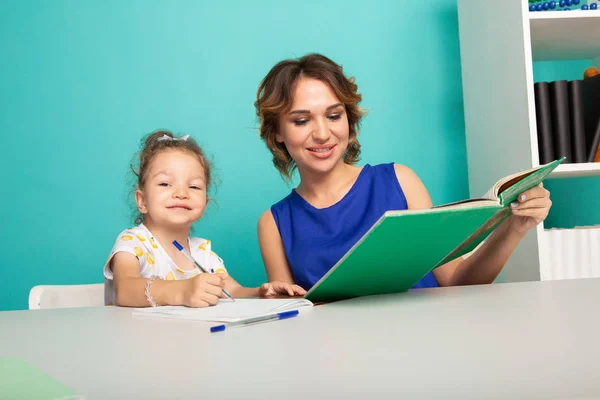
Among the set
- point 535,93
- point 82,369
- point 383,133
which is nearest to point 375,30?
point 383,133

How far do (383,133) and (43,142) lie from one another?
1362 millimetres

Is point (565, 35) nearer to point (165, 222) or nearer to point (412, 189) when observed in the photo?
point (412, 189)

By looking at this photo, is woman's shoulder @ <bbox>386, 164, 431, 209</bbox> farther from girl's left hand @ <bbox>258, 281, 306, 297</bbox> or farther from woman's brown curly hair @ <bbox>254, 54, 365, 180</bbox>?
girl's left hand @ <bbox>258, 281, 306, 297</bbox>

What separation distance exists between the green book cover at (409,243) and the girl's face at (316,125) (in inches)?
25.1

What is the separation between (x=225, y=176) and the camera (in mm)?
2381

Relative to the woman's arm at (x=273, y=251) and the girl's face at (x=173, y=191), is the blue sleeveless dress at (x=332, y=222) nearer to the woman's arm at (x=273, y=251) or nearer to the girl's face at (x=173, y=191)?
the woman's arm at (x=273, y=251)

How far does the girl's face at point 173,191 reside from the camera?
1.53 m

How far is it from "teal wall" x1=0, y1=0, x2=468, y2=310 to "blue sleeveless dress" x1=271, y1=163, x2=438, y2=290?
71 cm

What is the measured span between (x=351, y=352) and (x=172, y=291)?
555mm

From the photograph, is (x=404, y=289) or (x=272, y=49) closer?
(x=404, y=289)

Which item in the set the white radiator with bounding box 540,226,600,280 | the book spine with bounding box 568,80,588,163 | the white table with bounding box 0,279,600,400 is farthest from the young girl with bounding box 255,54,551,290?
the white table with bounding box 0,279,600,400

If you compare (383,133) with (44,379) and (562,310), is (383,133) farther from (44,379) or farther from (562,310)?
(44,379)

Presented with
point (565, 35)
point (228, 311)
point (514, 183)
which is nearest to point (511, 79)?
point (565, 35)

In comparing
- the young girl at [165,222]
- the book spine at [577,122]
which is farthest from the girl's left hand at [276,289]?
the book spine at [577,122]
